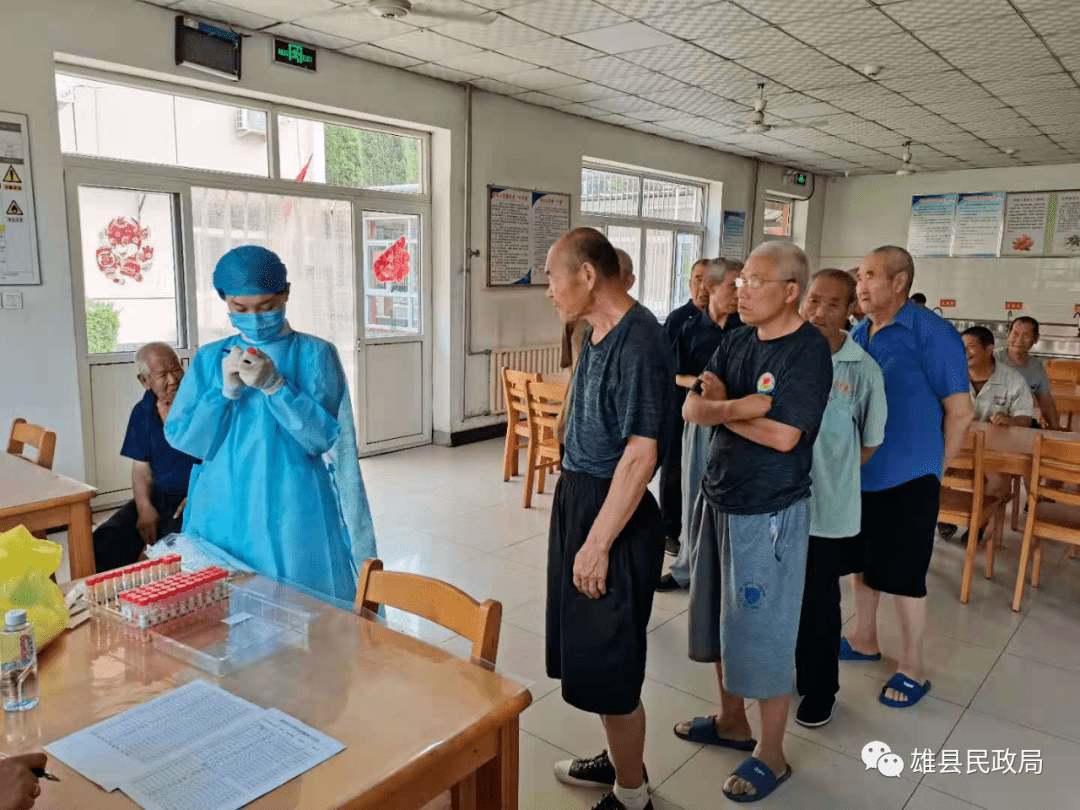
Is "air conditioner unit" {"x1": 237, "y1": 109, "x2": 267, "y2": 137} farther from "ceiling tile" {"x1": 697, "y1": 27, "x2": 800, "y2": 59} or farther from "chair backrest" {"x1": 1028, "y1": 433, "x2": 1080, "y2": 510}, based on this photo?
"chair backrest" {"x1": 1028, "y1": 433, "x2": 1080, "y2": 510}

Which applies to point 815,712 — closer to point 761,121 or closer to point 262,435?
point 262,435

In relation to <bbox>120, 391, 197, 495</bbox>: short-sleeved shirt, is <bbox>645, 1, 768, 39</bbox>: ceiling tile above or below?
above

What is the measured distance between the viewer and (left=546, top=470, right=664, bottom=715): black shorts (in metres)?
1.77

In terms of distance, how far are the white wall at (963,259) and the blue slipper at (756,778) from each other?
29.5ft

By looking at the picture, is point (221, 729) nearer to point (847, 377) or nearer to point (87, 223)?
point (847, 377)

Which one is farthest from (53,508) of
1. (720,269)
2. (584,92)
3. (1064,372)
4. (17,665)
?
(1064,372)

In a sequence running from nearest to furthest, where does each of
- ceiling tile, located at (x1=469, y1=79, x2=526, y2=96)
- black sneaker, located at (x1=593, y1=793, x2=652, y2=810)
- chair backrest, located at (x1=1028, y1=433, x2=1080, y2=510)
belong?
black sneaker, located at (x1=593, y1=793, x2=652, y2=810) < chair backrest, located at (x1=1028, y1=433, x2=1080, y2=510) < ceiling tile, located at (x1=469, y1=79, x2=526, y2=96)

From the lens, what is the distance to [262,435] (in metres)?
1.89

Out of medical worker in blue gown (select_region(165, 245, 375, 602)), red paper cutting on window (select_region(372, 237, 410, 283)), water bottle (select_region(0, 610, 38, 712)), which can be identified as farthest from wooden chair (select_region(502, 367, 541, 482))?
water bottle (select_region(0, 610, 38, 712))

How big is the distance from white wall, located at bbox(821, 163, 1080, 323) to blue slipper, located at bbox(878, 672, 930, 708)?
26.9 feet

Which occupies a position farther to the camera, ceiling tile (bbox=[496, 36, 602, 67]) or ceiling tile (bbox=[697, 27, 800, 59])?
ceiling tile (bbox=[496, 36, 602, 67])

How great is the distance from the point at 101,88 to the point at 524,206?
3.22 meters

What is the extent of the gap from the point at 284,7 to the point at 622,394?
11.7ft

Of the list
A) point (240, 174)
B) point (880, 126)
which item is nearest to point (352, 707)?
point (240, 174)
